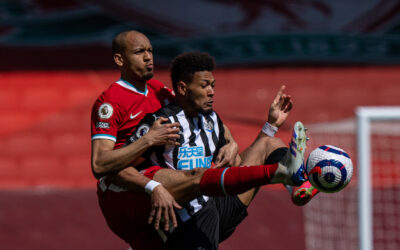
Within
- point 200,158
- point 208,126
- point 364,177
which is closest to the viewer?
point 200,158

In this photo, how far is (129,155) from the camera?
430 centimetres

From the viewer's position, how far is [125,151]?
4.30 m

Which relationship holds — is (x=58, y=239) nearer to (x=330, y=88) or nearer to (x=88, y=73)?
(x=88, y=73)

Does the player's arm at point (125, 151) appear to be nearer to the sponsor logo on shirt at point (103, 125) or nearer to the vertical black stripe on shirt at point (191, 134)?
the sponsor logo on shirt at point (103, 125)

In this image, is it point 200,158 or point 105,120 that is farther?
point 200,158

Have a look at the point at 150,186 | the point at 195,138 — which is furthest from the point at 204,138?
the point at 150,186

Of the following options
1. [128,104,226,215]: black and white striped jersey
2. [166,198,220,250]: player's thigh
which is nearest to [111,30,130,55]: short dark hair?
[128,104,226,215]: black and white striped jersey

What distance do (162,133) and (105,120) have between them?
37 centimetres

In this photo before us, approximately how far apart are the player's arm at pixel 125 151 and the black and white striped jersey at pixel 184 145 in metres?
0.15

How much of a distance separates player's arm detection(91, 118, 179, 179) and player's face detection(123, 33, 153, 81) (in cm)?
40

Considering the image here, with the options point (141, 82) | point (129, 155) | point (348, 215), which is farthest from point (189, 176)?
point (348, 215)

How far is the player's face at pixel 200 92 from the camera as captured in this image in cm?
454

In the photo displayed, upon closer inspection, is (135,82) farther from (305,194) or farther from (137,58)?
(305,194)

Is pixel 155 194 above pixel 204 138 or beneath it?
beneath
